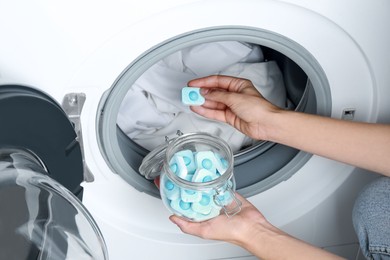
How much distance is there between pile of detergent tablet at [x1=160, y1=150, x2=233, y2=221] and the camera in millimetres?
933

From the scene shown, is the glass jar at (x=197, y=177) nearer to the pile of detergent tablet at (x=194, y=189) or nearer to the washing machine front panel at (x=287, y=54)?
the pile of detergent tablet at (x=194, y=189)

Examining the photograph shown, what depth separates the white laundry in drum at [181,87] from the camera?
1146 mm

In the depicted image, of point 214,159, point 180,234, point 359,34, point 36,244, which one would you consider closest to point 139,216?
point 180,234

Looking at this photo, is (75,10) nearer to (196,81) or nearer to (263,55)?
(196,81)

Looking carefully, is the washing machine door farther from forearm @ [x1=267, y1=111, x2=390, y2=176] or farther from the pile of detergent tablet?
forearm @ [x1=267, y1=111, x2=390, y2=176]

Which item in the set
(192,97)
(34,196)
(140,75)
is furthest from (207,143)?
(34,196)

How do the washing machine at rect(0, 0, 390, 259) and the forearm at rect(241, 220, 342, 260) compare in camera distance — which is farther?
the forearm at rect(241, 220, 342, 260)

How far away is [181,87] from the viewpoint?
116cm

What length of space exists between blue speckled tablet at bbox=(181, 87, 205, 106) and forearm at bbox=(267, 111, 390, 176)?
127 mm

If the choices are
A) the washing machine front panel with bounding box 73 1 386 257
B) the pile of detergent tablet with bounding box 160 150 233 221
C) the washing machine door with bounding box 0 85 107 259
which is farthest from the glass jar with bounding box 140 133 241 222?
the washing machine door with bounding box 0 85 107 259

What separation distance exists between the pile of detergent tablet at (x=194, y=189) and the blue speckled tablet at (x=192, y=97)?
0.27 ft

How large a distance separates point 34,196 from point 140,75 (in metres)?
0.27

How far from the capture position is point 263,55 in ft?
4.04

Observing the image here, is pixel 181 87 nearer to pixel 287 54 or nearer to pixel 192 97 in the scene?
pixel 192 97
